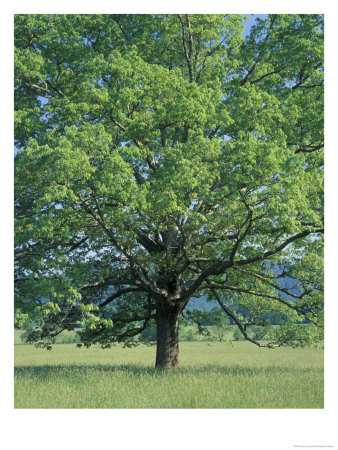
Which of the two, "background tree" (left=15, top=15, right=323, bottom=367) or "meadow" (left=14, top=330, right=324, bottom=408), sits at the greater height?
"background tree" (left=15, top=15, right=323, bottom=367)

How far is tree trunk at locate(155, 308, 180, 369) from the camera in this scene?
15445mm

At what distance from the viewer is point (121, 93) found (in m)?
12.8

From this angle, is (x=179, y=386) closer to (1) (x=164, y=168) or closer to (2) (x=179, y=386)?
(2) (x=179, y=386)

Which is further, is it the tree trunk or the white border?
the tree trunk

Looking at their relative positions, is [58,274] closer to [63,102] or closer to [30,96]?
[63,102]

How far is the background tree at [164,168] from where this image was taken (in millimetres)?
11242

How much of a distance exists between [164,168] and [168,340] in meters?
6.37

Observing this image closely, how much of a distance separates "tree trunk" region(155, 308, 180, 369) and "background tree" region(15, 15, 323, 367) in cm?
5

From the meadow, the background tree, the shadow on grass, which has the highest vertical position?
the background tree

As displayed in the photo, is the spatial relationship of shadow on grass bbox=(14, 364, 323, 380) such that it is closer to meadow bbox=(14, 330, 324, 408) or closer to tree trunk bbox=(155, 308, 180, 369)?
meadow bbox=(14, 330, 324, 408)

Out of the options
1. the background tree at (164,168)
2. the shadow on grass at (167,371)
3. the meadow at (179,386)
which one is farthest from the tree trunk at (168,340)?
the meadow at (179,386)

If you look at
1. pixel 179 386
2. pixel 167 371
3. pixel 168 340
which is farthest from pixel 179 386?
pixel 168 340

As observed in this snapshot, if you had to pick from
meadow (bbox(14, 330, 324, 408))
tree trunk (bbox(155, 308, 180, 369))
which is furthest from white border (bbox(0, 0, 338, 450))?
tree trunk (bbox(155, 308, 180, 369))

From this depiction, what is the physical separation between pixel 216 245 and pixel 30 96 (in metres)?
7.85
